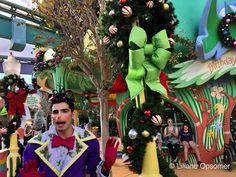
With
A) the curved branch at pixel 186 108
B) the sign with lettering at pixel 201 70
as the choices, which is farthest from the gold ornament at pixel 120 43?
the curved branch at pixel 186 108

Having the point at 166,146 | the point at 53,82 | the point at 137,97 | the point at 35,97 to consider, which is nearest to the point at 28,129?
the point at 53,82

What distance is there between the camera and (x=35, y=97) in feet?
80.4

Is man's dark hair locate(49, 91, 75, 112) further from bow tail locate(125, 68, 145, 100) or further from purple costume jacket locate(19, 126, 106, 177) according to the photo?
bow tail locate(125, 68, 145, 100)

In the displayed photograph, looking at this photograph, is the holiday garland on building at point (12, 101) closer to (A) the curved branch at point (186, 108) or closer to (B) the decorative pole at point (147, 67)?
(B) the decorative pole at point (147, 67)

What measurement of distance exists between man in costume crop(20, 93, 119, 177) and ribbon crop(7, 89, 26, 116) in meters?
4.14

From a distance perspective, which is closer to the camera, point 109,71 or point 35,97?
point 109,71

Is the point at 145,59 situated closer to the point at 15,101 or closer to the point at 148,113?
the point at 148,113

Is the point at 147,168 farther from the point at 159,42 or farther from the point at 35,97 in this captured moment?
the point at 35,97

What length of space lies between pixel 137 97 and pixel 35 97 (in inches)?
849

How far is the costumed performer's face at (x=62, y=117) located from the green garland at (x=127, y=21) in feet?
4.32

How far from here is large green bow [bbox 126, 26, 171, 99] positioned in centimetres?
370

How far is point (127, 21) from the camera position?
12.7 feet

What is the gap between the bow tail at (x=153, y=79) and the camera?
3780 millimetres

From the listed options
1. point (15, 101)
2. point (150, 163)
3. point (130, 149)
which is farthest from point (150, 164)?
point (15, 101)
